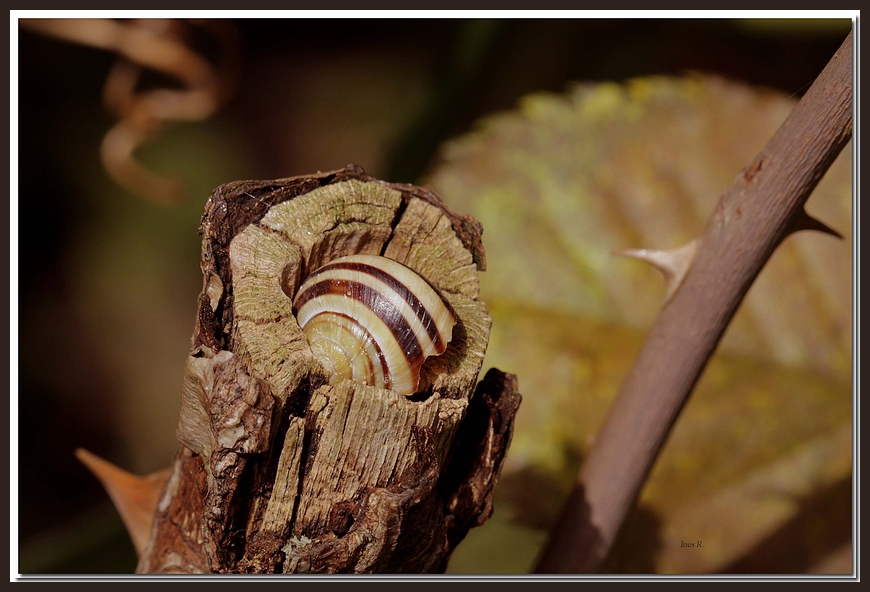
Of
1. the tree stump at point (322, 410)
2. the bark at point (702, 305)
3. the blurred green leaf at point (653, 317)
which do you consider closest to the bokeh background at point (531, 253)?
the blurred green leaf at point (653, 317)

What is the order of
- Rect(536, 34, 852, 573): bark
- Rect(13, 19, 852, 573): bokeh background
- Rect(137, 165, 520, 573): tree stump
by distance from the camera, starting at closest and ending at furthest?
Rect(137, 165, 520, 573): tree stump < Rect(536, 34, 852, 573): bark < Rect(13, 19, 852, 573): bokeh background

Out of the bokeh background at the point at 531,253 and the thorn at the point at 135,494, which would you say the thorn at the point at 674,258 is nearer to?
the bokeh background at the point at 531,253

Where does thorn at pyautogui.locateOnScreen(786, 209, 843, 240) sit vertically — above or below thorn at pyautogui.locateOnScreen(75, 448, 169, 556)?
above

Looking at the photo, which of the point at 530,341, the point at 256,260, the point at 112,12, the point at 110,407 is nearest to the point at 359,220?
the point at 256,260

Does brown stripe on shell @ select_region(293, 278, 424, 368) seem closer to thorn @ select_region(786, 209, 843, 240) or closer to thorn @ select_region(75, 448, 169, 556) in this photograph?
thorn @ select_region(75, 448, 169, 556)

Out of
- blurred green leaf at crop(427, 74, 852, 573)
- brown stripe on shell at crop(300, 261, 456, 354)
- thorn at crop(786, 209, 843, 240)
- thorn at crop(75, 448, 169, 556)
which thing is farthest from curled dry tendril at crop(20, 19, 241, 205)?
thorn at crop(786, 209, 843, 240)

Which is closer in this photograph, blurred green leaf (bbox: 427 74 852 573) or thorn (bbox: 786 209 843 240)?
thorn (bbox: 786 209 843 240)
